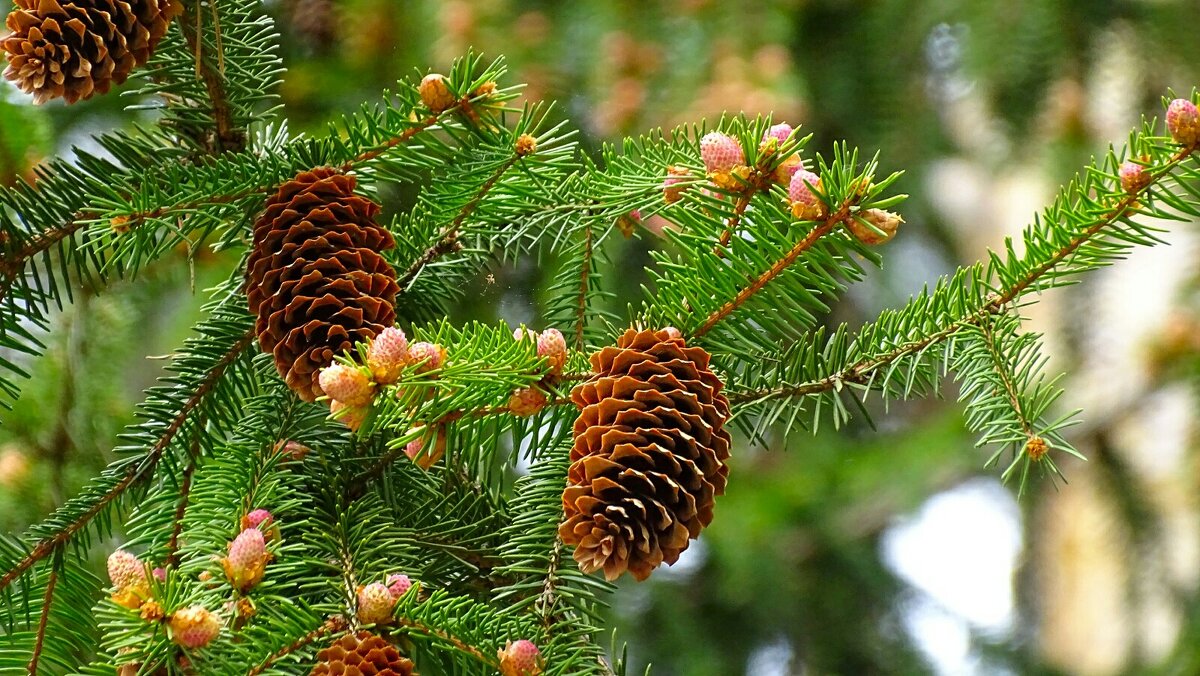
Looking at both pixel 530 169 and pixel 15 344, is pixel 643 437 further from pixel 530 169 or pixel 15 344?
pixel 15 344

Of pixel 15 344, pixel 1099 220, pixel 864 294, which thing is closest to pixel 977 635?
pixel 864 294

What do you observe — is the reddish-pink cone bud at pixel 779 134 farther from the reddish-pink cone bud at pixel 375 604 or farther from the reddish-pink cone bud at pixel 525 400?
the reddish-pink cone bud at pixel 375 604

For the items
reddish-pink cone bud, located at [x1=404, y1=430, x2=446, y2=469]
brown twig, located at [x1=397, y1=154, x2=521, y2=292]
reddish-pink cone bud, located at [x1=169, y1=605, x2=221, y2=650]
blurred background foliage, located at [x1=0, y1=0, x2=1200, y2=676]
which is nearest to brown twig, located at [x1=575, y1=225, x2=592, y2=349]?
brown twig, located at [x1=397, y1=154, x2=521, y2=292]

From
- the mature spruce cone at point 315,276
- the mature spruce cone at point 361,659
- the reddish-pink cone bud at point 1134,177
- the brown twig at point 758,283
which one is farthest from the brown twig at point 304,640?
the reddish-pink cone bud at point 1134,177

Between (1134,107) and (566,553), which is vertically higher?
(566,553)

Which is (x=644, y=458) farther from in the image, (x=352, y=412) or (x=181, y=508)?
(x=181, y=508)
